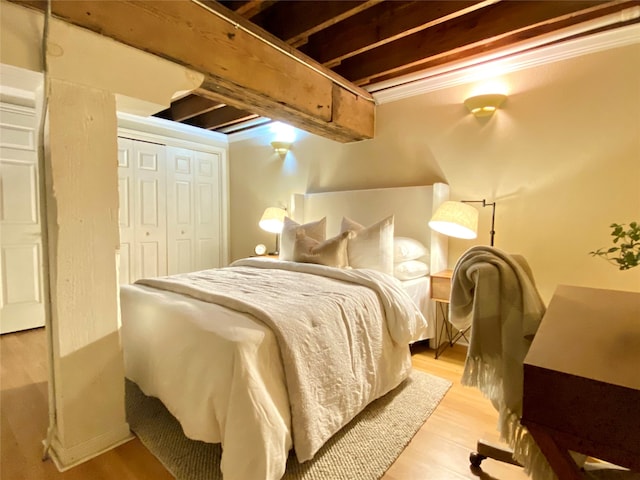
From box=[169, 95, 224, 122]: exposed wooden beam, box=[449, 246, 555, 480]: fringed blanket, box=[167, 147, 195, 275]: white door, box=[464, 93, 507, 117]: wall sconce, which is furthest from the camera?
box=[167, 147, 195, 275]: white door

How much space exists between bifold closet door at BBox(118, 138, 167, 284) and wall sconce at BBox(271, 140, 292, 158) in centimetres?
143

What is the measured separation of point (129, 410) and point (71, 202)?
1239 mm

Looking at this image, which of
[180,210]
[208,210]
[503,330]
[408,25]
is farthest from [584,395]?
[208,210]

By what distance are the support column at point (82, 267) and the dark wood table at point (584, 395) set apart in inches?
67.0

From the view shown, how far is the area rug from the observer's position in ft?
4.66

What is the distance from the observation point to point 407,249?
269 cm

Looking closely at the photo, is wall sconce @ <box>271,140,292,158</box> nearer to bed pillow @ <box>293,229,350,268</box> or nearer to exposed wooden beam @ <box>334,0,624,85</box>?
exposed wooden beam @ <box>334,0,624,85</box>

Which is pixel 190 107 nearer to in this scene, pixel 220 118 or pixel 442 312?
pixel 220 118

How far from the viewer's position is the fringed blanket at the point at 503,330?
111cm

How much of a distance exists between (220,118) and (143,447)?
3580 millimetres

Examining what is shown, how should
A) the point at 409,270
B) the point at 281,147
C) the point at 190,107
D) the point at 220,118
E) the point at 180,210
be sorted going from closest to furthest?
1. the point at 409,270
2. the point at 190,107
3. the point at 281,147
4. the point at 220,118
5. the point at 180,210

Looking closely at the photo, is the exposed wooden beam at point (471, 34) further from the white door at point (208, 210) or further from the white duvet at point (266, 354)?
the white door at point (208, 210)

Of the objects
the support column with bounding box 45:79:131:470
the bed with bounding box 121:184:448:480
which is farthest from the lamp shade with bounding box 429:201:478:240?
the support column with bounding box 45:79:131:470

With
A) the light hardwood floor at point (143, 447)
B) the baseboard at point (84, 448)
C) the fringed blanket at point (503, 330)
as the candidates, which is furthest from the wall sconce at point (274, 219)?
the fringed blanket at point (503, 330)
